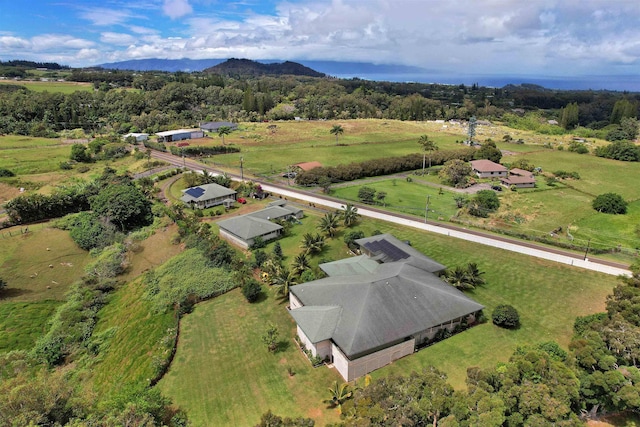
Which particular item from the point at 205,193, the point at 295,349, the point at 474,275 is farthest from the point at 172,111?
the point at 474,275

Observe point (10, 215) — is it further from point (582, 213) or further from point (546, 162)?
point (546, 162)

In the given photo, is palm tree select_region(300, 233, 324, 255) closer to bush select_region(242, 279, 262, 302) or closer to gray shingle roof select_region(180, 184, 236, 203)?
bush select_region(242, 279, 262, 302)

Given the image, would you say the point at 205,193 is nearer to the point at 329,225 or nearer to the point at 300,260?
the point at 329,225

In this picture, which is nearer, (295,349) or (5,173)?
(295,349)

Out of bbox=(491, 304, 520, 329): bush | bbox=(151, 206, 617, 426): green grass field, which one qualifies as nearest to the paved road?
bbox=(151, 206, 617, 426): green grass field

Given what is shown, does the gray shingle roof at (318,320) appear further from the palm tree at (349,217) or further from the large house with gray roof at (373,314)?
the palm tree at (349,217)

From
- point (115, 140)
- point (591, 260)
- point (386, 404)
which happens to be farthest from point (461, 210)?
point (115, 140)
